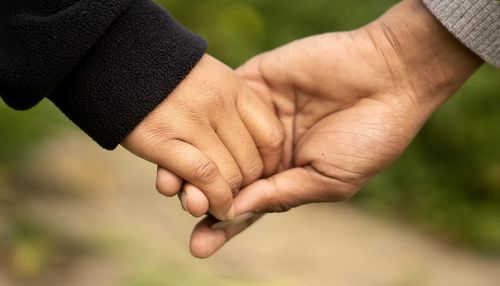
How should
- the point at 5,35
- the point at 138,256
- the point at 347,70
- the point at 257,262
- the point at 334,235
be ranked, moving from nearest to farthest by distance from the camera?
the point at 5,35 < the point at 347,70 < the point at 138,256 < the point at 257,262 < the point at 334,235

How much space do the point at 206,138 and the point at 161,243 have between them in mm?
1263

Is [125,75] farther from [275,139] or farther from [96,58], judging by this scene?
[275,139]

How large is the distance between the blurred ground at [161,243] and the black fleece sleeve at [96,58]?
0.89m

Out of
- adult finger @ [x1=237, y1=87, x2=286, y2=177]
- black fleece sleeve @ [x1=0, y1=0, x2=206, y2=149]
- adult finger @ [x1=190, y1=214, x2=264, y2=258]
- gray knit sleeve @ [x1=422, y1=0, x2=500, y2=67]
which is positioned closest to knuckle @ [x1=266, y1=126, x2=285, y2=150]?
adult finger @ [x1=237, y1=87, x2=286, y2=177]

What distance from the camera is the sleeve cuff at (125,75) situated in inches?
74.5

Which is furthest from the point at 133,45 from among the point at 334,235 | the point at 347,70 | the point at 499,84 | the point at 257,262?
the point at 499,84

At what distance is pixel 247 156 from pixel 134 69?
424 millimetres

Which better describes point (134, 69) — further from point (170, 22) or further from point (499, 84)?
point (499, 84)

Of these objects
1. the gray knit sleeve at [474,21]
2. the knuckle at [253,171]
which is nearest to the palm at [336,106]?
the knuckle at [253,171]

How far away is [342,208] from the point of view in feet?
13.8

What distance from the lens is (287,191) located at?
2.17 m

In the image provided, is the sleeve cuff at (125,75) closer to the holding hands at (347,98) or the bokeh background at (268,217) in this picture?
the holding hands at (347,98)

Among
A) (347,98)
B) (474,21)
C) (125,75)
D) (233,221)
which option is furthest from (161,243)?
(474,21)

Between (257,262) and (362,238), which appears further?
(362,238)
